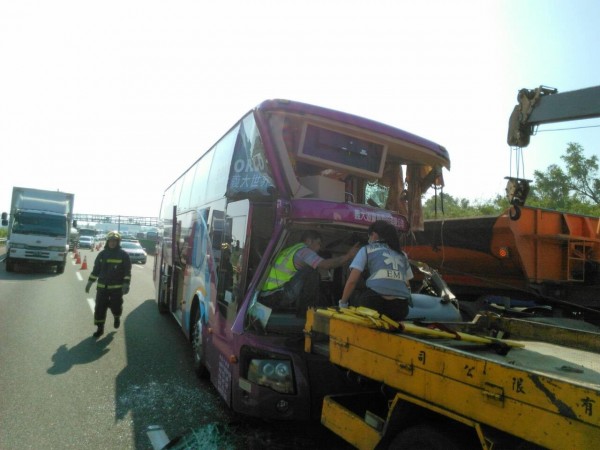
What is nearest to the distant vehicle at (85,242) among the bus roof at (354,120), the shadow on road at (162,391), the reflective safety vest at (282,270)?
the shadow on road at (162,391)

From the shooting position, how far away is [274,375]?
408 cm

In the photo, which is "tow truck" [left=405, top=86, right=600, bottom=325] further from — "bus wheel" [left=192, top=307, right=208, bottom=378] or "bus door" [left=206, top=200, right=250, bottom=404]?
"bus door" [left=206, top=200, right=250, bottom=404]

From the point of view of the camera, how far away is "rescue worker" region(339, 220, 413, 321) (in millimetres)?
3920

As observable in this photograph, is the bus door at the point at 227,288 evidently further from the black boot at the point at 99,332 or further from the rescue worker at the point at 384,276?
the black boot at the point at 99,332

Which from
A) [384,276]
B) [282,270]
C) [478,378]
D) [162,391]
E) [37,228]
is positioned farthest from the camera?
[37,228]

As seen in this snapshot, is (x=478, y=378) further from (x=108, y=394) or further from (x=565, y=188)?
(x=565, y=188)

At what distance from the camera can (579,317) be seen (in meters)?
8.89

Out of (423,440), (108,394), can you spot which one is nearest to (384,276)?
(423,440)

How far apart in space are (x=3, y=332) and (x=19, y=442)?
4813mm

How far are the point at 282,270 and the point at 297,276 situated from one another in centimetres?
20

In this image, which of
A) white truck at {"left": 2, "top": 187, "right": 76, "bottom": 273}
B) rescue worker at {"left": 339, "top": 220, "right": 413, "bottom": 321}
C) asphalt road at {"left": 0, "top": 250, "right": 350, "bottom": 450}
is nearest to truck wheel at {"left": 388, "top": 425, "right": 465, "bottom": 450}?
rescue worker at {"left": 339, "top": 220, "right": 413, "bottom": 321}

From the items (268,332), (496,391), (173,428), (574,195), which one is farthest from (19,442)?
(574,195)

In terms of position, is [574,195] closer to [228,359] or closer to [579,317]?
[579,317]

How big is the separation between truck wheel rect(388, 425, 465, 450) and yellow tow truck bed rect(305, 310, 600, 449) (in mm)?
131
